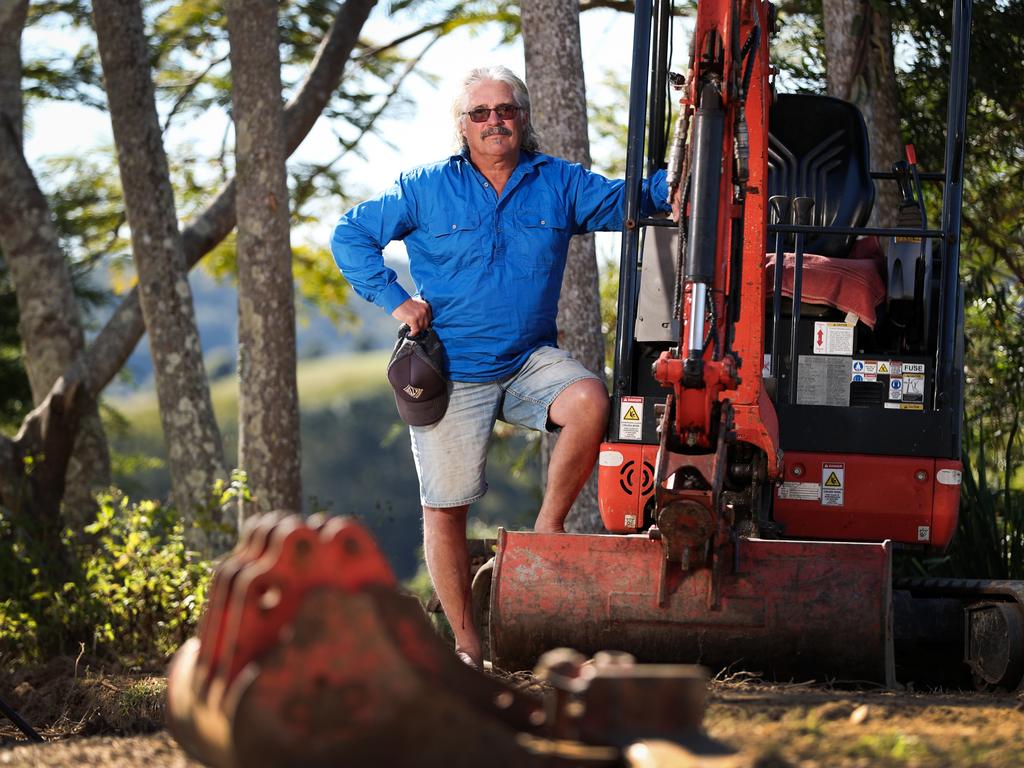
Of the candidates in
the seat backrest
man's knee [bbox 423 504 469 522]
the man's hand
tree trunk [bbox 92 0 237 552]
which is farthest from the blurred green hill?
the man's hand

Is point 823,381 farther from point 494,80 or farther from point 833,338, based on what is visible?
point 494,80

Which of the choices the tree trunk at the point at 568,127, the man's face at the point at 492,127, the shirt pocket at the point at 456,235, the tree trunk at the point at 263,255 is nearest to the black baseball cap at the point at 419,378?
the shirt pocket at the point at 456,235

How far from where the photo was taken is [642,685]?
127 inches

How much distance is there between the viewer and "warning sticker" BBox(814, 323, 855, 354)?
632cm

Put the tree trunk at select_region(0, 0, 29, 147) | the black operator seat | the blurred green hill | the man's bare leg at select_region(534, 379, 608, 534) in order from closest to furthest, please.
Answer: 1. the man's bare leg at select_region(534, 379, 608, 534)
2. the black operator seat
3. the tree trunk at select_region(0, 0, 29, 147)
4. the blurred green hill

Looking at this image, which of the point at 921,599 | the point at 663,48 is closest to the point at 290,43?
the point at 663,48

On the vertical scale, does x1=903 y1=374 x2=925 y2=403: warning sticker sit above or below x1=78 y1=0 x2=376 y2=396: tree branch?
below

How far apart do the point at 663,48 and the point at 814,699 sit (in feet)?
12.2

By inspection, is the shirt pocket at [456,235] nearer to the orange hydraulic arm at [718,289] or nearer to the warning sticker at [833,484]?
the orange hydraulic arm at [718,289]

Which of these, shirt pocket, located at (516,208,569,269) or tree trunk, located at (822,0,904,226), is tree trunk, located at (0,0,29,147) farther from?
shirt pocket, located at (516,208,569,269)

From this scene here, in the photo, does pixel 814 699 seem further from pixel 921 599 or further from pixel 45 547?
pixel 45 547

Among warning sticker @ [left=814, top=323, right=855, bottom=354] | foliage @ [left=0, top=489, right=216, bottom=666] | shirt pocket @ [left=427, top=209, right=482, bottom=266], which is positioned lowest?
foliage @ [left=0, top=489, right=216, bottom=666]

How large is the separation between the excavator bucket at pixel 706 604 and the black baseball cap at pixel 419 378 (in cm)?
63

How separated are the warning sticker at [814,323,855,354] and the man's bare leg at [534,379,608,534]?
37.7 inches
